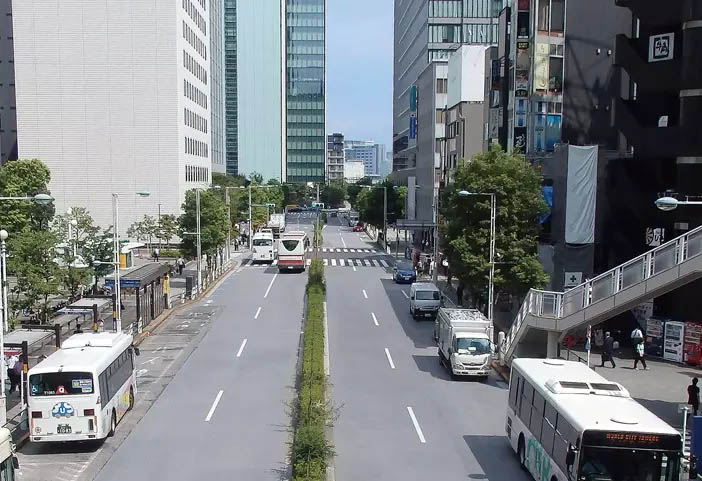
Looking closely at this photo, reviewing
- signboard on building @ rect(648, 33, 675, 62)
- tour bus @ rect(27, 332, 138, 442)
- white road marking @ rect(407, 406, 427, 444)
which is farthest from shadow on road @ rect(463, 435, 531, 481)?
signboard on building @ rect(648, 33, 675, 62)

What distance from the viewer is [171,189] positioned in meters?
76.9

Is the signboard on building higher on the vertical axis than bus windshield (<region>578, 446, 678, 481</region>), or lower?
higher

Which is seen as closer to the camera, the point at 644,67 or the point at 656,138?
the point at 656,138

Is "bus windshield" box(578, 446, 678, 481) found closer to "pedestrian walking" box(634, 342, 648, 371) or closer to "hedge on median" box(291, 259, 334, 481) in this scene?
"hedge on median" box(291, 259, 334, 481)

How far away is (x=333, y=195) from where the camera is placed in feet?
619

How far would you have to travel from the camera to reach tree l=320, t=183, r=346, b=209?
188 meters

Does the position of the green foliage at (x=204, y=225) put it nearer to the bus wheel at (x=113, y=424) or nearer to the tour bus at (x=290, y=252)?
the tour bus at (x=290, y=252)

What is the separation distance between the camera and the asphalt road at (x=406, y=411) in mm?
19578

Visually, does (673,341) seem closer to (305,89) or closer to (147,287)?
(147,287)

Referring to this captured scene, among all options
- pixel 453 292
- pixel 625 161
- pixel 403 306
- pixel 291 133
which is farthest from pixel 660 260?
pixel 291 133

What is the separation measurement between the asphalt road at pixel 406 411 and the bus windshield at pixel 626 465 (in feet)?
13.8

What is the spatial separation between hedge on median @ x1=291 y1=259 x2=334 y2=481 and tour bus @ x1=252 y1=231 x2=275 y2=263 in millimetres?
37049

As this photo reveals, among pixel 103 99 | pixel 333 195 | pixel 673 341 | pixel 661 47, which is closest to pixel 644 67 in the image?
pixel 661 47

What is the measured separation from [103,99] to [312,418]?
63.8 m
